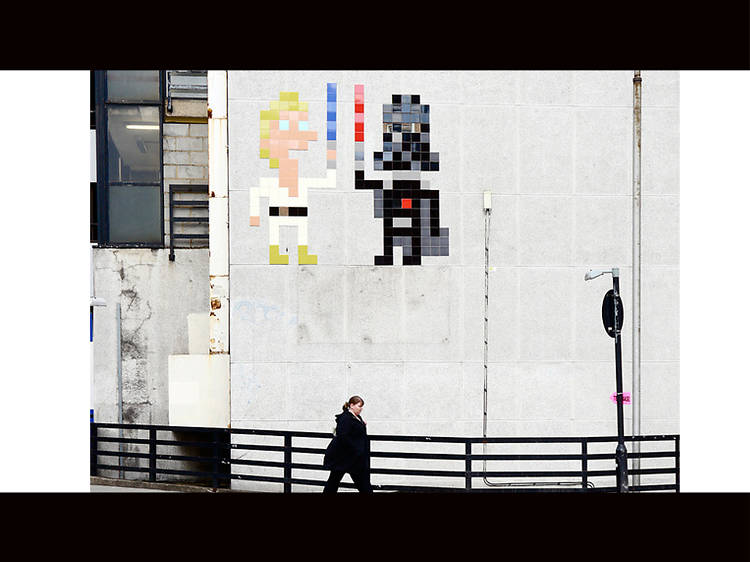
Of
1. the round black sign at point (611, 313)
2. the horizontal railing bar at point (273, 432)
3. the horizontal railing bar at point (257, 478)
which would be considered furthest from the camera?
the horizontal railing bar at point (257, 478)

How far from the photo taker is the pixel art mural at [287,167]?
1323 cm

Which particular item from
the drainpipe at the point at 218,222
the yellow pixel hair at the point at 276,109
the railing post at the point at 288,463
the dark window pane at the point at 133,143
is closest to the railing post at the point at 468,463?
the railing post at the point at 288,463

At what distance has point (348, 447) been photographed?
9.71 meters

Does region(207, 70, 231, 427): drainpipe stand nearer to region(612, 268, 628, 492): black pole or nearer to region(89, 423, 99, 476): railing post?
region(89, 423, 99, 476): railing post

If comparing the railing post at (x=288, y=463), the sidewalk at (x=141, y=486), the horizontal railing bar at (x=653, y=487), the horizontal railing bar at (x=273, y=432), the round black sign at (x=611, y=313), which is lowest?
the sidewalk at (x=141, y=486)

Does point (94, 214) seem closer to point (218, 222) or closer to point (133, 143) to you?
point (133, 143)

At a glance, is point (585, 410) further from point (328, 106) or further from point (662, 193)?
point (328, 106)

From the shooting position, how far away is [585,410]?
13492mm

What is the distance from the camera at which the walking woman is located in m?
9.70

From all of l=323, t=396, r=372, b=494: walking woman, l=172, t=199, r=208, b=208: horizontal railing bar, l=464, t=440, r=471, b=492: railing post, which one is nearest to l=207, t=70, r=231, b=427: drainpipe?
l=172, t=199, r=208, b=208: horizontal railing bar

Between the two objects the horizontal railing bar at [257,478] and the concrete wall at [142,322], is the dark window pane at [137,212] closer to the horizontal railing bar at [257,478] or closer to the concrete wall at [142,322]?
the concrete wall at [142,322]

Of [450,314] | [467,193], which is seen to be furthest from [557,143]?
[450,314]

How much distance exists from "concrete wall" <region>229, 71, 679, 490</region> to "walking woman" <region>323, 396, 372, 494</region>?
11.3ft

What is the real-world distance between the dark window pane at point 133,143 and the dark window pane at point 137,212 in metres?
0.20
